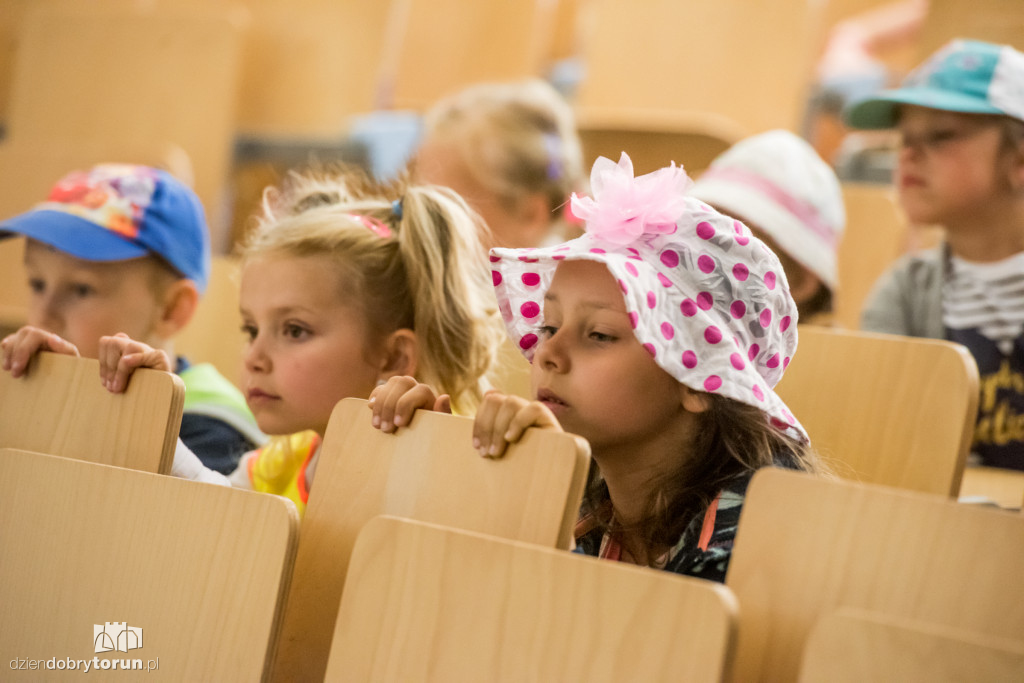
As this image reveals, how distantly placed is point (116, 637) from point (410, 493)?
1.06ft

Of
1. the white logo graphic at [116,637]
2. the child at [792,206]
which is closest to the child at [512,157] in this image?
the child at [792,206]

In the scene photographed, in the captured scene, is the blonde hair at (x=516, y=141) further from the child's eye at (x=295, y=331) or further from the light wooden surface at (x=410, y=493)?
the light wooden surface at (x=410, y=493)

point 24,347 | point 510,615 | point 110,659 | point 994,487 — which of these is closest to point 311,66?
point 24,347

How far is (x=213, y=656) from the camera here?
995 mm

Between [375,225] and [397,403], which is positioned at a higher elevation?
[375,225]

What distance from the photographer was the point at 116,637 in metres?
1.04

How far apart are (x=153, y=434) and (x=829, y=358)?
916mm

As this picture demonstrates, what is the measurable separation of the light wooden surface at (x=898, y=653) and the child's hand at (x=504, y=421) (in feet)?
1.03

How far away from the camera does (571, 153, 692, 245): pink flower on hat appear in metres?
1.18

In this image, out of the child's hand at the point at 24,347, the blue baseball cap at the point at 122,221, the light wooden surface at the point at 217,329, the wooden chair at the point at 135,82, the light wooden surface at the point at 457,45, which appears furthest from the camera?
the light wooden surface at the point at 457,45

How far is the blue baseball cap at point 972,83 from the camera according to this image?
1890mm

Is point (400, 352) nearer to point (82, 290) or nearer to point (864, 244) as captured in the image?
point (82, 290)

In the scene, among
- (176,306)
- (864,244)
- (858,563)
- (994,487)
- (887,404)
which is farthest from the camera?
(864,244)

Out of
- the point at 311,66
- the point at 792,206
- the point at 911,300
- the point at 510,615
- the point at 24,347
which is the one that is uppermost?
the point at 311,66
